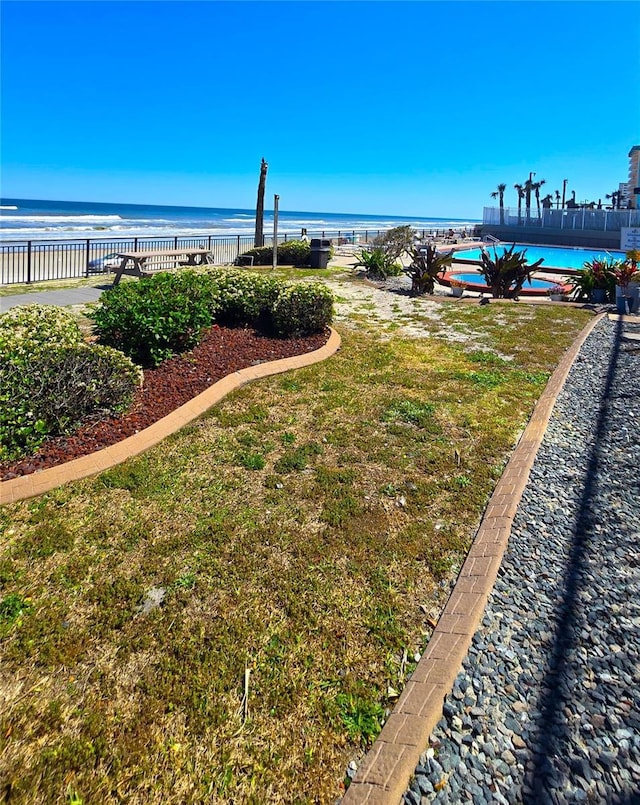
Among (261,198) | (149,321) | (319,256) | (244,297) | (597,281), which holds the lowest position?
(149,321)

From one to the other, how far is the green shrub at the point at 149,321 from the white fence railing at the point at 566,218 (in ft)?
114

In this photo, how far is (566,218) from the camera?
3675cm

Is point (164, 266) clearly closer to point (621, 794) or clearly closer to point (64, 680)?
point (64, 680)

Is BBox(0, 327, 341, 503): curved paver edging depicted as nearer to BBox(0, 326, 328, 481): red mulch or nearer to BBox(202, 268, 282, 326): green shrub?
BBox(0, 326, 328, 481): red mulch

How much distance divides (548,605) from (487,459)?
169cm

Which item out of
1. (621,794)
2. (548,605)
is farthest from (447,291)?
(621,794)

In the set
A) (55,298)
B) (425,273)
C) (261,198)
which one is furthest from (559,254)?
(55,298)

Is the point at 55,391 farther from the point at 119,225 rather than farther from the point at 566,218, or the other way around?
the point at 119,225

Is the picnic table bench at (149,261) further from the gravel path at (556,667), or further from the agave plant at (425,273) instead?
the gravel path at (556,667)

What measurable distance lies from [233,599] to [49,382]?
2.58 metres

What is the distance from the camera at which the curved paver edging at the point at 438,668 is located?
1.84 metres

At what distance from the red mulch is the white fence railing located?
3381cm

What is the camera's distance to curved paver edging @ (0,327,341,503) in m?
3.49

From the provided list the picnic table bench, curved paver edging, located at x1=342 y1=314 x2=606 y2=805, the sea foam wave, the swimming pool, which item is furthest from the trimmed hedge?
the sea foam wave
